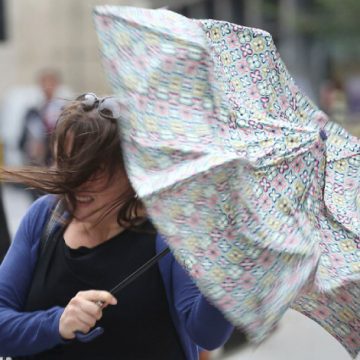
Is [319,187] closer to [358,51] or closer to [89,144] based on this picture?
[89,144]

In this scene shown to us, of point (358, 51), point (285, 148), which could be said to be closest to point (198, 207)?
point (285, 148)

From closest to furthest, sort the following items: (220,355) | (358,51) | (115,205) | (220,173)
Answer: (220,173), (115,205), (220,355), (358,51)

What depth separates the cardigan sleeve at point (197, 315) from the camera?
90.4 inches

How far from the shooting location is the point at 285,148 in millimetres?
2291

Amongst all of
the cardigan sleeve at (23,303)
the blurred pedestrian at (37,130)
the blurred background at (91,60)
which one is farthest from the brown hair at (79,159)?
the blurred pedestrian at (37,130)

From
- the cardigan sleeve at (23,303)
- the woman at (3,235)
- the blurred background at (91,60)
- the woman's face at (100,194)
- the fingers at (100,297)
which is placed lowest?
the blurred background at (91,60)

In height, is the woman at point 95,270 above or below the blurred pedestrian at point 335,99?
above

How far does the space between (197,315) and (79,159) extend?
47 centimetres

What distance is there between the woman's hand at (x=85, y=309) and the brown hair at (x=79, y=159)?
0.26 metres

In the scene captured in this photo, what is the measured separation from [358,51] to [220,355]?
704 inches

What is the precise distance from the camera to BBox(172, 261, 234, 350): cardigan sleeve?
7.53 ft

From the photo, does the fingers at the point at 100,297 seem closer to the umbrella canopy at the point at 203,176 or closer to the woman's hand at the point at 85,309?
the woman's hand at the point at 85,309

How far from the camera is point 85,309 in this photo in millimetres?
2244

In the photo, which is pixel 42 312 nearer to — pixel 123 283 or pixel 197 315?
pixel 123 283
